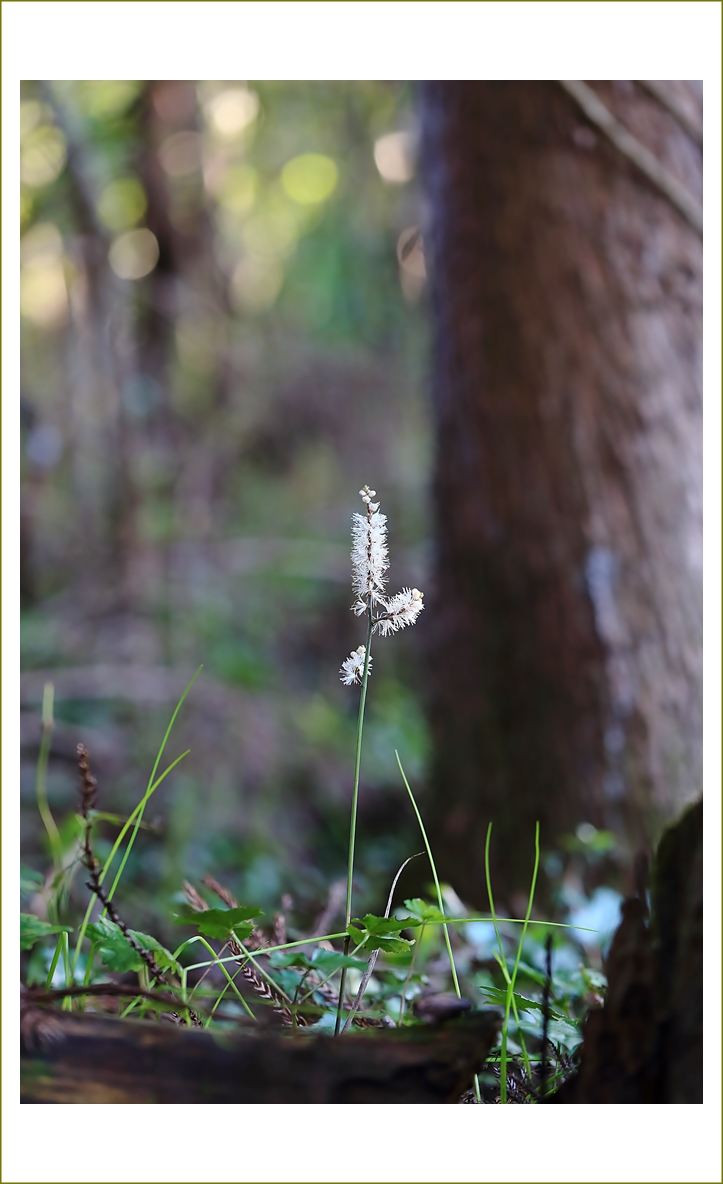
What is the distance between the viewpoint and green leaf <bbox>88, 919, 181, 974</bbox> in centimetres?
72

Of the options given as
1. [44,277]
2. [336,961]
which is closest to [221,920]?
[336,961]

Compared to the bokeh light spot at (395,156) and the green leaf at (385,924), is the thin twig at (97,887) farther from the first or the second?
the bokeh light spot at (395,156)

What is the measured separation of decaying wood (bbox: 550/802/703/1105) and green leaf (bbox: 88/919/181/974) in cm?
40

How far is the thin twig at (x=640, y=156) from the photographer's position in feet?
6.06

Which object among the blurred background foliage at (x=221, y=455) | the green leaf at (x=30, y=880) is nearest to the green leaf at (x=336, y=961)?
the green leaf at (x=30, y=880)

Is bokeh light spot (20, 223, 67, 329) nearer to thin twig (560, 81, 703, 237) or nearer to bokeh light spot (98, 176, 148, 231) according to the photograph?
bokeh light spot (98, 176, 148, 231)

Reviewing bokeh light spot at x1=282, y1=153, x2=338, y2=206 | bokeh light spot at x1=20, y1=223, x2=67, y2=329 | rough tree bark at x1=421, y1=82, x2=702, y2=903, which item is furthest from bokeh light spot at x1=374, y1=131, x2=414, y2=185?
rough tree bark at x1=421, y1=82, x2=702, y2=903

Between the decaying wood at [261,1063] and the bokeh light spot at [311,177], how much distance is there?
18.3 feet

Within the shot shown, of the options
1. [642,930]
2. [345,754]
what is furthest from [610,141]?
[345,754]

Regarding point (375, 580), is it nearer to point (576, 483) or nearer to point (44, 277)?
point (576, 483)

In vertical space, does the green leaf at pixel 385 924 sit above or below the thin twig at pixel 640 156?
below

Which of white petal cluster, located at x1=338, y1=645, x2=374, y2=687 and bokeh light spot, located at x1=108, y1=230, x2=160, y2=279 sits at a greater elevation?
bokeh light spot, located at x1=108, y1=230, x2=160, y2=279

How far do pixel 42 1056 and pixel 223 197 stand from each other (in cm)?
563

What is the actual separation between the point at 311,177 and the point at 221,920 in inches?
224
